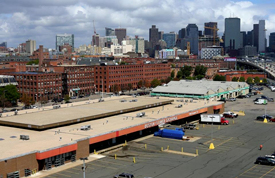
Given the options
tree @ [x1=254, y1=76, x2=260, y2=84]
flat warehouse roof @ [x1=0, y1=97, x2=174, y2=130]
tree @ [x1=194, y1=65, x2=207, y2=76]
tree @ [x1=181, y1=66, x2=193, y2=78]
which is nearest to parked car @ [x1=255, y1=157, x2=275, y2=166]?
flat warehouse roof @ [x1=0, y1=97, x2=174, y2=130]

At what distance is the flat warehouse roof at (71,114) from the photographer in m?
56.6

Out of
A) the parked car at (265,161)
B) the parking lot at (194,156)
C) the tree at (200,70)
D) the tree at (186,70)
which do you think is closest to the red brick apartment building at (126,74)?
the tree at (186,70)

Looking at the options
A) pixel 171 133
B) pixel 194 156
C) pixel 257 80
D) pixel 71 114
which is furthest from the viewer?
pixel 257 80

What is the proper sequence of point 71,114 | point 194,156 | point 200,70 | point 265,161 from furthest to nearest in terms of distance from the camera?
point 200,70 < point 71,114 < point 194,156 < point 265,161

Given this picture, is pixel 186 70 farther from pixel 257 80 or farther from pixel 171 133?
pixel 171 133

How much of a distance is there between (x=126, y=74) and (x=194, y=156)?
95.7 meters

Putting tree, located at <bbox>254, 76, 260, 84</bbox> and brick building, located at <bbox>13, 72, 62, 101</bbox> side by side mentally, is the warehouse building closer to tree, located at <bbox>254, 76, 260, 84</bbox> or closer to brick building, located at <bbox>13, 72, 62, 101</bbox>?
brick building, located at <bbox>13, 72, 62, 101</bbox>

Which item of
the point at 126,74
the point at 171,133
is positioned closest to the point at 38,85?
the point at 126,74

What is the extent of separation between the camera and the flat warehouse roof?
186 ft

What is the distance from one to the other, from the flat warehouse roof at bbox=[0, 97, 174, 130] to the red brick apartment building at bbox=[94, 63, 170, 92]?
5514 cm

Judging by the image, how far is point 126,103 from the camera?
257 feet

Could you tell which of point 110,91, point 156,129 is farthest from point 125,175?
point 110,91

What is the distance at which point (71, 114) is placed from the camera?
211ft

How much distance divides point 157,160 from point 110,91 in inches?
3463
